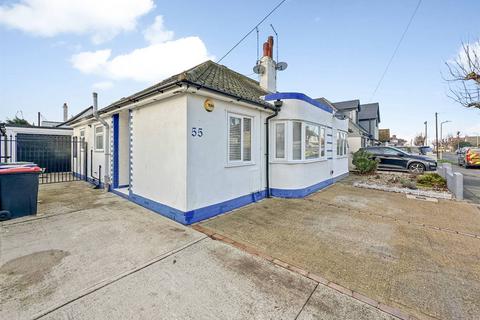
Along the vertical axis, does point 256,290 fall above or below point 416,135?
below

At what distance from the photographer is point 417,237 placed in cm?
417

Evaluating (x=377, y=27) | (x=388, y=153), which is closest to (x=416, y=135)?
(x=388, y=153)

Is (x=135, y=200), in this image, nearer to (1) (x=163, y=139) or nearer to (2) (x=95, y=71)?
(1) (x=163, y=139)

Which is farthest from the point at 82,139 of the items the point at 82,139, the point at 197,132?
the point at 197,132

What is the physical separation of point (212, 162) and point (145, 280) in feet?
9.87

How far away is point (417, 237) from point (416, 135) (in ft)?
268

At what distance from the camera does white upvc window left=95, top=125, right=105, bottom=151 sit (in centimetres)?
873

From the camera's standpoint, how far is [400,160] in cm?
1366

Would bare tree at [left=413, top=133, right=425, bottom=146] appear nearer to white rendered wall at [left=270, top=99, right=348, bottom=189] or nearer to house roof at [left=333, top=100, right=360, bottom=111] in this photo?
house roof at [left=333, top=100, right=360, bottom=111]

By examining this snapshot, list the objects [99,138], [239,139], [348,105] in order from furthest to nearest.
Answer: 1. [348,105]
2. [99,138]
3. [239,139]

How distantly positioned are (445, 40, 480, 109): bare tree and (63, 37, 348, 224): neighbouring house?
5.02m

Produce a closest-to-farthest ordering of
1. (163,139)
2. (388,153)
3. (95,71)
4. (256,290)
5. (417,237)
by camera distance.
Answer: (256,290) < (417,237) < (163,139) < (95,71) < (388,153)

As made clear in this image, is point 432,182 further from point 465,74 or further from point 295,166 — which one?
point 295,166

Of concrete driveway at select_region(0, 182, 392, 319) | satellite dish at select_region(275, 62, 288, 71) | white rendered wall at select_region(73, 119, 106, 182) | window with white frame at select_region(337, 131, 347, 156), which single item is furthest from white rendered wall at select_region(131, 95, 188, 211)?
window with white frame at select_region(337, 131, 347, 156)
